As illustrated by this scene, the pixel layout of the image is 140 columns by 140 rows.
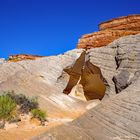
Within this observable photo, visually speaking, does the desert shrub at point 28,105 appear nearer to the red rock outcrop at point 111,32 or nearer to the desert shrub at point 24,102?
the desert shrub at point 24,102

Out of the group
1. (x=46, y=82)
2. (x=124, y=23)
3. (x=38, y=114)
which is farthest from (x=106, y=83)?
(x=124, y=23)

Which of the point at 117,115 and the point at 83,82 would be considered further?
the point at 83,82

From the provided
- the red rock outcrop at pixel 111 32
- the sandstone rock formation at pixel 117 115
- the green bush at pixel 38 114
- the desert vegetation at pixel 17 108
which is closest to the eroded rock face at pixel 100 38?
the red rock outcrop at pixel 111 32

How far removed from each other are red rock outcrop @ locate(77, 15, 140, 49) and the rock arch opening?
209 inches

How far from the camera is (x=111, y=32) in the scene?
26641 mm

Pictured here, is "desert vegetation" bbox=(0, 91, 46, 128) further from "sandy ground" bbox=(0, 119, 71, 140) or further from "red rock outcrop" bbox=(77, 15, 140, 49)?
"red rock outcrop" bbox=(77, 15, 140, 49)

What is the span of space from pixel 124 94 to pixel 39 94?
7976 millimetres

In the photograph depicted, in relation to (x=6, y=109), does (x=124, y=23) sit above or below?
above

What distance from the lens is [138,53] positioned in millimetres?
16047

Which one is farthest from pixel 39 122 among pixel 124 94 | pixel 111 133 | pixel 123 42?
pixel 123 42

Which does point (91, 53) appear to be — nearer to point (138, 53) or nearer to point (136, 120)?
point (138, 53)

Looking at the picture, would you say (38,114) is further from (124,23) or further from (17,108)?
(124,23)

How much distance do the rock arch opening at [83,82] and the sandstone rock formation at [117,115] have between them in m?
3.28

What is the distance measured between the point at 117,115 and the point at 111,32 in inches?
705
